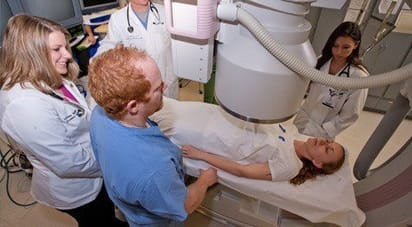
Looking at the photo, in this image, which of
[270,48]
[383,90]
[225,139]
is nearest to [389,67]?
[383,90]

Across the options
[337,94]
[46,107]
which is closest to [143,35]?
[46,107]

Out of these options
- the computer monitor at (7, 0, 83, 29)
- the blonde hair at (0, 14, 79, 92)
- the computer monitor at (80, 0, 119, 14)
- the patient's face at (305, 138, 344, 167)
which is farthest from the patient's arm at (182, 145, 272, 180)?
the computer monitor at (80, 0, 119, 14)

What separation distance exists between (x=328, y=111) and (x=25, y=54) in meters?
1.81

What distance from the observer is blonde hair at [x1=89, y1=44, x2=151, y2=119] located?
0.72 meters

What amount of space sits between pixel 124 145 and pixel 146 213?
0.37 metres

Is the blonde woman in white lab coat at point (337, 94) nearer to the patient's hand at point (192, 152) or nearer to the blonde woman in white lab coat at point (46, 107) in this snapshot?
the patient's hand at point (192, 152)

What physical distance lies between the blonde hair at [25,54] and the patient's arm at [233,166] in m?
0.82

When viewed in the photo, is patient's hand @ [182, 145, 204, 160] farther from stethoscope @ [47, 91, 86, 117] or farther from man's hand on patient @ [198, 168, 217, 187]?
stethoscope @ [47, 91, 86, 117]

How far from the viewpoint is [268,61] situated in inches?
21.6

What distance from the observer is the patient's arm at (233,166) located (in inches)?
52.0

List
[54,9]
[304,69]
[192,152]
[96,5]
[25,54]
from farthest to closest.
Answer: [96,5], [54,9], [192,152], [25,54], [304,69]

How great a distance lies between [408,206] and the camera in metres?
1.04

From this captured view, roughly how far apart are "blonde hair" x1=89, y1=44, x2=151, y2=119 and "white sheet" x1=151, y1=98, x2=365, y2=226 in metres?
0.78

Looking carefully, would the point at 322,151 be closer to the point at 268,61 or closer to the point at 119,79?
the point at 268,61
